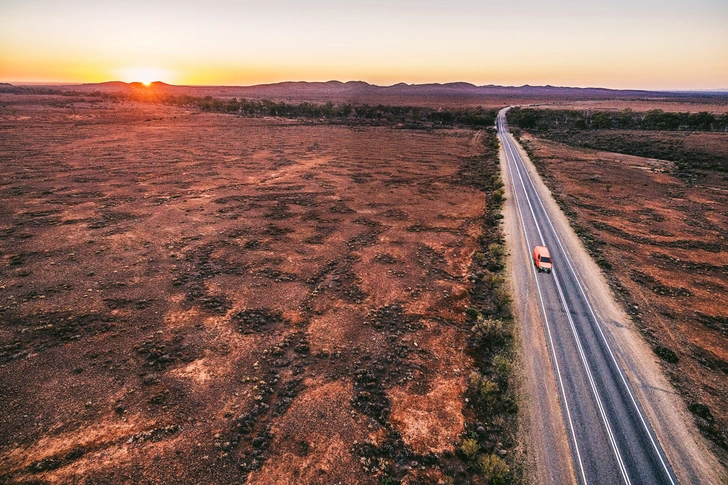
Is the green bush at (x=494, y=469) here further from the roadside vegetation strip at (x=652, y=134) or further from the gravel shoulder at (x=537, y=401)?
the roadside vegetation strip at (x=652, y=134)

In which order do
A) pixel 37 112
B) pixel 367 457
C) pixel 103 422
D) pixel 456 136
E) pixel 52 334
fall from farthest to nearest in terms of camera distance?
pixel 37 112 < pixel 456 136 < pixel 52 334 < pixel 103 422 < pixel 367 457

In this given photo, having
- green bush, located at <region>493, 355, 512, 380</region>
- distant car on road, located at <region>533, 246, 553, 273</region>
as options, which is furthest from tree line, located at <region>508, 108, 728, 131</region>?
green bush, located at <region>493, 355, 512, 380</region>

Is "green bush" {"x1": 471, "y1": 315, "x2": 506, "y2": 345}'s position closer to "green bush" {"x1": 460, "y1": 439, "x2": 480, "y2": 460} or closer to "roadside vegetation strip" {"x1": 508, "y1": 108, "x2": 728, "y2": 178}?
"green bush" {"x1": 460, "y1": 439, "x2": 480, "y2": 460}

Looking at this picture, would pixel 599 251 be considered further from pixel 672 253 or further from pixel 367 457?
pixel 367 457

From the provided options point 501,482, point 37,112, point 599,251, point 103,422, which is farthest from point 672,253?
point 37,112

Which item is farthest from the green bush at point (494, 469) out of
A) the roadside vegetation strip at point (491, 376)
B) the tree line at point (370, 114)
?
the tree line at point (370, 114)

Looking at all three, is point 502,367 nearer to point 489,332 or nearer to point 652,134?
point 489,332
